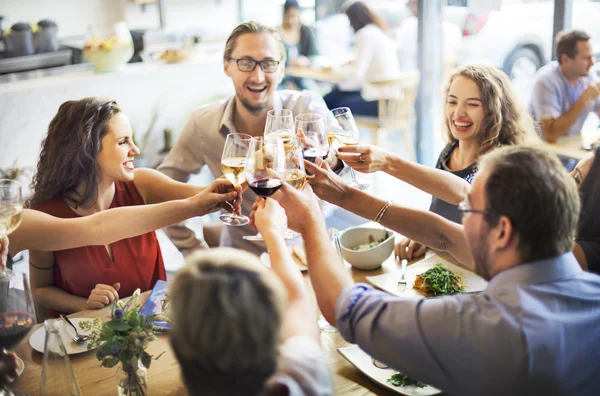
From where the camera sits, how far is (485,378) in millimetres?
1240

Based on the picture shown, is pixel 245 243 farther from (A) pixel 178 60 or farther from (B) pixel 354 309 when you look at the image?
(A) pixel 178 60

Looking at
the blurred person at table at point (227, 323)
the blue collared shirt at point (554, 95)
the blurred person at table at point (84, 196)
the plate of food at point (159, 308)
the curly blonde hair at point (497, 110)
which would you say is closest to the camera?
the blurred person at table at point (227, 323)

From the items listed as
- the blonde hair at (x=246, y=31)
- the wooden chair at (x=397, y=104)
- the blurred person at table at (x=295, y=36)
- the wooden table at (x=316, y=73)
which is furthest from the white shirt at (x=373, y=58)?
the blonde hair at (x=246, y=31)

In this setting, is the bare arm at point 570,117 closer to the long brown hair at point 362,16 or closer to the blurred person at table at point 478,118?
the blurred person at table at point 478,118

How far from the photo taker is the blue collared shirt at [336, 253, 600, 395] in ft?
4.03

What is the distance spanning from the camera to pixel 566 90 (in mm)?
4016

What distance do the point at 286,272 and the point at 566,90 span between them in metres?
3.27

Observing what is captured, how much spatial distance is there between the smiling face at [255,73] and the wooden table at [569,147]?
159cm

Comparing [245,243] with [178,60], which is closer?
[245,243]

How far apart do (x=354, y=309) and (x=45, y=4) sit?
601 cm

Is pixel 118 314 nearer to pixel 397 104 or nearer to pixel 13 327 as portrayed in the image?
pixel 13 327

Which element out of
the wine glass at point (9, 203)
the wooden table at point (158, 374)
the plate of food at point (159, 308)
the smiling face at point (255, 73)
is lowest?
the wooden table at point (158, 374)

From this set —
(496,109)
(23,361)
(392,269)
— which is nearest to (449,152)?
(496,109)

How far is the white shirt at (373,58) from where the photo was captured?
572cm
